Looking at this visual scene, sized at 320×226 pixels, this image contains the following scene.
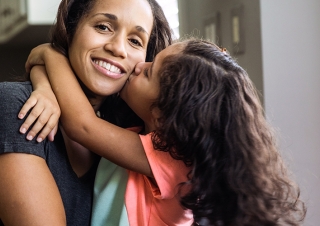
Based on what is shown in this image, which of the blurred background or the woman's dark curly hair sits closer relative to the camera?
the woman's dark curly hair

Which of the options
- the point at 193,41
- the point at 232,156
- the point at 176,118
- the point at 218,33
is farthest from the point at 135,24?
the point at 218,33

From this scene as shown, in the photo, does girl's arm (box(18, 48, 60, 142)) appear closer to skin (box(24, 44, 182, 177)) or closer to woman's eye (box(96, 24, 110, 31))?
skin (box(24, 44, 182, 177))

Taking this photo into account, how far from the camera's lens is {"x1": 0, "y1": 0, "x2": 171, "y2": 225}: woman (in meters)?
1.06

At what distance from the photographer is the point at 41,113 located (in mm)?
1109

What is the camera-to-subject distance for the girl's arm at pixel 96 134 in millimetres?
1173

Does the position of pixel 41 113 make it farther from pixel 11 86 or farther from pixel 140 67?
pixel 140 67

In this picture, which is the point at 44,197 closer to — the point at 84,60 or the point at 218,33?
the point at 84,60

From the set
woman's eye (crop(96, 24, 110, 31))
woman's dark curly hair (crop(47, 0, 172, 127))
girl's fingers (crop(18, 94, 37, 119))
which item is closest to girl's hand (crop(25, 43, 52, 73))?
woman's dark curly hair (crop(47, 0, 172, 127))

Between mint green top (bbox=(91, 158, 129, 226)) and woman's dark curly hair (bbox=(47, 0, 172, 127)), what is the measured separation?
24cm

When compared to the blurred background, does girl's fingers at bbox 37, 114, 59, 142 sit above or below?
above

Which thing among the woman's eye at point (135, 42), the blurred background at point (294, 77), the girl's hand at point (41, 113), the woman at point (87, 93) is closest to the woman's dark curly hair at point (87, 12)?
the woman at point (87, 93)

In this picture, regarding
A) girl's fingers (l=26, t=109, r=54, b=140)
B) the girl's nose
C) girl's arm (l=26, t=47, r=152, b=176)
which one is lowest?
girl's arm (l=26, t=47, r=152, b=176)

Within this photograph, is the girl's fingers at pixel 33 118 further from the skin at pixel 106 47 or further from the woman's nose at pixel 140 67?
the woman's nose at pixel 140 67

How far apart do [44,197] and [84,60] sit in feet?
1.25
